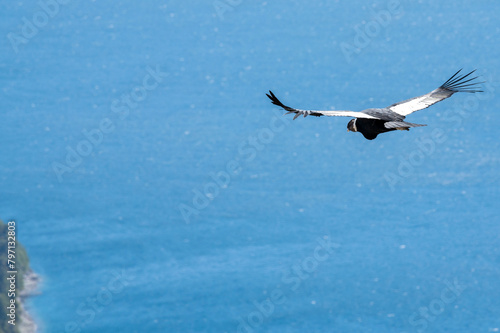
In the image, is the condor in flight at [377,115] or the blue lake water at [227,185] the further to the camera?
the blue lake water at [227,185]

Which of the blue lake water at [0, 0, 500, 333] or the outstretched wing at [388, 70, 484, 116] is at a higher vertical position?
the outstretched wing at [388, 70, 484, 116]

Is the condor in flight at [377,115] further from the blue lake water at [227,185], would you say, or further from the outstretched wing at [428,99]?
the blue lake water at [227,185]

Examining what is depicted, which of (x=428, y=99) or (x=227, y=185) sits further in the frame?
(x=227, y=185)

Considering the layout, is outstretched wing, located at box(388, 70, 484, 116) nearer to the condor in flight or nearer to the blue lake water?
the condor in flight

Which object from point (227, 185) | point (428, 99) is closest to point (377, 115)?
point (428, 99)

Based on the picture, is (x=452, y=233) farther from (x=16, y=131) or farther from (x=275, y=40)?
(x=16, y=131)

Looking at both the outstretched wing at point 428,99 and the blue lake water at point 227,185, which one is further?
the blue lake water at point 227,185

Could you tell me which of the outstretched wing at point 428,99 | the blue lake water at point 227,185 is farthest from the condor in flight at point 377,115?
the blue lake water at point 227,185

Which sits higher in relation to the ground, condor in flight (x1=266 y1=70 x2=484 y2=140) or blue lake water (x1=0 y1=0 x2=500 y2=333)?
condor in flight (x1=266 y1=70 x2=484 y2=140)

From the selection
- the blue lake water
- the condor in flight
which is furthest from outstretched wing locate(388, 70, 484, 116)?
the blue lake water

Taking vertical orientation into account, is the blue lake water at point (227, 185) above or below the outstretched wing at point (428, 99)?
below

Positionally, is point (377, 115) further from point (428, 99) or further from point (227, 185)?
point (227, 185)

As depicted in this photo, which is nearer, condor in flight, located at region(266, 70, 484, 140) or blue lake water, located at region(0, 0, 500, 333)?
condor in flight, located at region(266, 70, 484, 140)

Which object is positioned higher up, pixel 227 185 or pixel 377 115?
pixel 377 115
